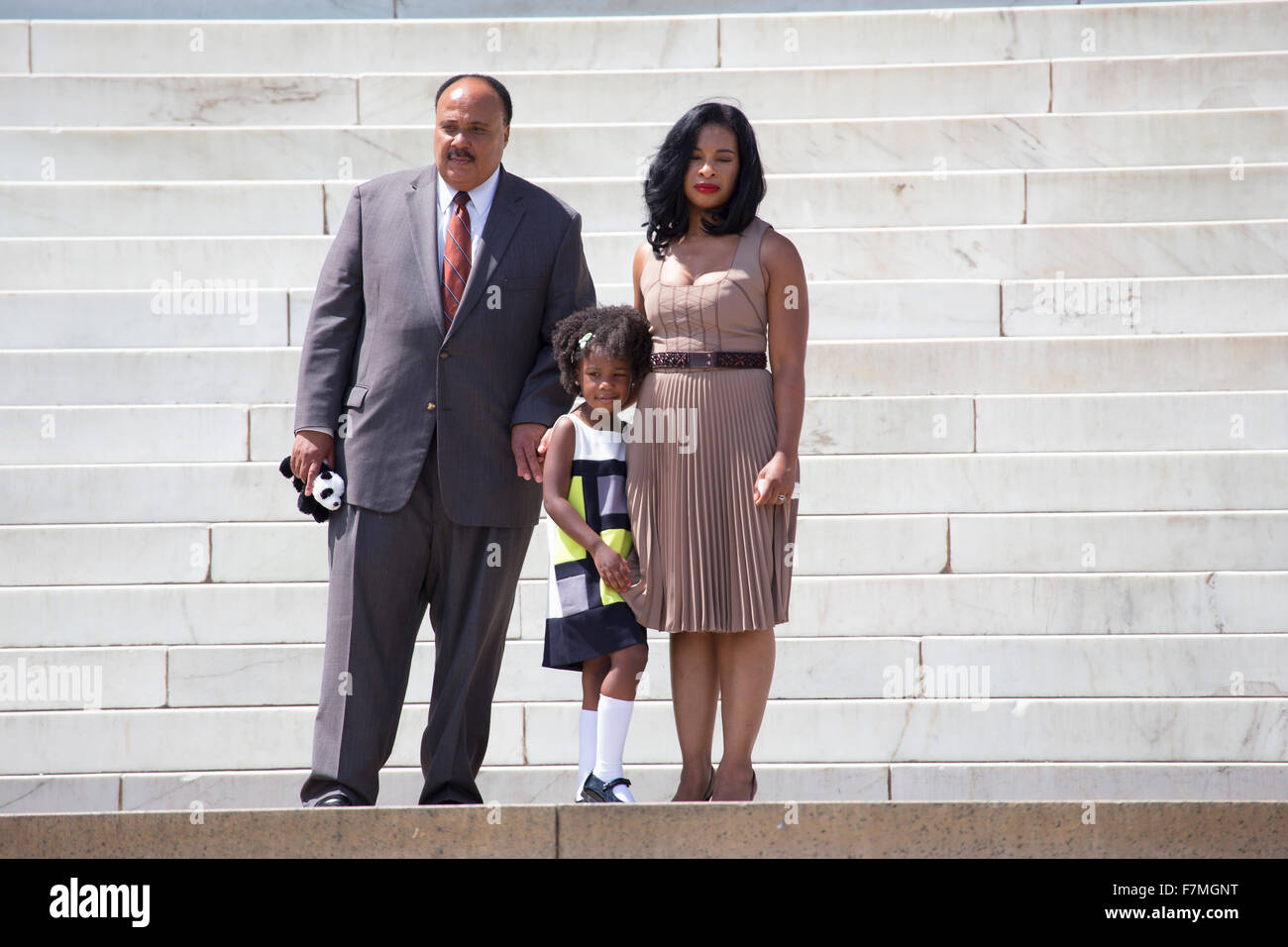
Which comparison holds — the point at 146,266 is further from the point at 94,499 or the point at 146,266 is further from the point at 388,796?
the point at 388,796

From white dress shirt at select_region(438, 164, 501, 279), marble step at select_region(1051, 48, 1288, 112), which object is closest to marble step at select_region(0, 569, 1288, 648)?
white dress shirt at select_region(438, 164, 501, 279)

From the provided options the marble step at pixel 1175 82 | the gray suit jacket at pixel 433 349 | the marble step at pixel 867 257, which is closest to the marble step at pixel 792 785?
the gray suit jacket at pixel 433 349

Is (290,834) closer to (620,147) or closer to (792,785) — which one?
(792,785)

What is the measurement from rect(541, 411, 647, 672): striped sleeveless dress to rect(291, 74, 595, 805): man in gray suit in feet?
0.44

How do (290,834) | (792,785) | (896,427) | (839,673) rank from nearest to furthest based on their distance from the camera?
(290,834)
(792,785)
(839,673)
(896,427)

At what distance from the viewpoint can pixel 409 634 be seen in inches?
182

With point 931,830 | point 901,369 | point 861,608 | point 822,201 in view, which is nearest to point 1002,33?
point 822,201

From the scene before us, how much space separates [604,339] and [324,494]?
3.04ft

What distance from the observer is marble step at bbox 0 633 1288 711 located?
6078 millimetres

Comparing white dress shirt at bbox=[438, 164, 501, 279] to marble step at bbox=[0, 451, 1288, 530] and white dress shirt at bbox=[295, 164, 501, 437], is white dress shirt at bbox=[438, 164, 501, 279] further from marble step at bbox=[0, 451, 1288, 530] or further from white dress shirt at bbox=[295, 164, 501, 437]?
marble step at bbox=[0, 451, 1288, 530]

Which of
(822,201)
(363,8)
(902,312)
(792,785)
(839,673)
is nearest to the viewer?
(792,785)

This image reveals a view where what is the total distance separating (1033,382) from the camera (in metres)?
7.07
